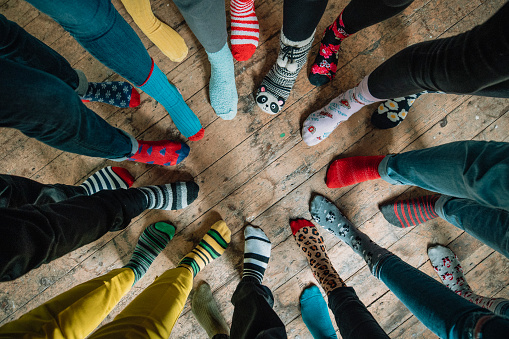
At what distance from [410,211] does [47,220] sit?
1270mm

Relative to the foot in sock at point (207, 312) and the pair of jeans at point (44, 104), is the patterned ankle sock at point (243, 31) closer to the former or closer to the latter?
the pair of jeans at point (44, 104)

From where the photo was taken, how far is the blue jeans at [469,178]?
0.59 m

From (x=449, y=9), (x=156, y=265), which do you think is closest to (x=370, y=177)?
(x=449, y=9)

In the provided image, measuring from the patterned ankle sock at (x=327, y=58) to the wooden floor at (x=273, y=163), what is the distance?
0.06 metres

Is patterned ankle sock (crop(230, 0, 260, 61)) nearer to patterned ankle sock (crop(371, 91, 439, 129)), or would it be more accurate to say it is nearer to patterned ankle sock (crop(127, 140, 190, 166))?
patterned ankle sock (crop(127, 140, 190, 166))

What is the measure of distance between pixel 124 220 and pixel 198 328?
731 mm

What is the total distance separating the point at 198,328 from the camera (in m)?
1.23

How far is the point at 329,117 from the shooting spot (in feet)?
3.63

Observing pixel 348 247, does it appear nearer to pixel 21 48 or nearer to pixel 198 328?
pixel 198 328

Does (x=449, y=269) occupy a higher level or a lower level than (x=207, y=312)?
lower

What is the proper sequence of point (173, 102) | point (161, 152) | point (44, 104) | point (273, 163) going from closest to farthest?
point (44, 104) → point (173, 102) → point (161, 152) → point (273, 163)

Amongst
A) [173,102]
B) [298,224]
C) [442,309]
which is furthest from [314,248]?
[173,102]

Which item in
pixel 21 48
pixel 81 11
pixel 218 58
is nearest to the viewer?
pixel 81 11

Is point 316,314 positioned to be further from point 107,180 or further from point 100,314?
point 107,180
